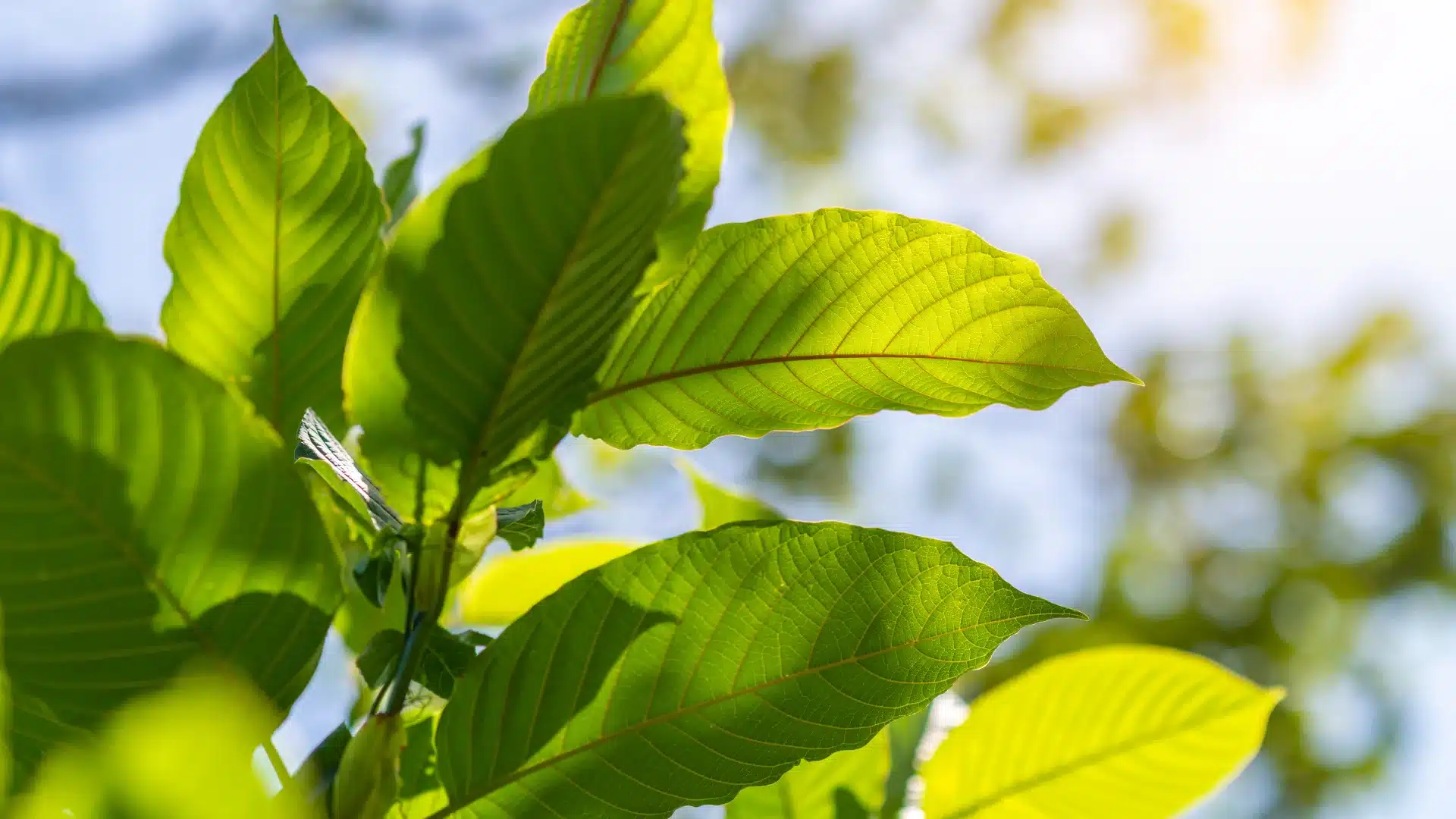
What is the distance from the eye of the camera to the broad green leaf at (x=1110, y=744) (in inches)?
24.6

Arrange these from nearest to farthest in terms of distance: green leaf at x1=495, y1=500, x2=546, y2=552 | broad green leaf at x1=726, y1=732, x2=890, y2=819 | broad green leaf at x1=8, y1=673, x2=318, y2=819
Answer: broad green leaf at x1=8, y1=673, x2=318, y2=819, green leaf at x1=495, y1=500, x2=546, y2=552, broad green leaf at x1=726, y1=732, x2=890, y2=819

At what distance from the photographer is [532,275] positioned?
1.12ft

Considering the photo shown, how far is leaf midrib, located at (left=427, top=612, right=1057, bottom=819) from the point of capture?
0.39m

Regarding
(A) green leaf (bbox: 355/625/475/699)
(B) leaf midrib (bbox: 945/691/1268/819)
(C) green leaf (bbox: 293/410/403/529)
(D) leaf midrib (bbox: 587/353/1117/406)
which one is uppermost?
(D) leaf midrib (bbox: 587/353/1117/406)

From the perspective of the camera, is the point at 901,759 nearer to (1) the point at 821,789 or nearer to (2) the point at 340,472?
(1) the point at 821,789

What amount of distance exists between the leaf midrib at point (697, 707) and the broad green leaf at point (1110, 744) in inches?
10.6

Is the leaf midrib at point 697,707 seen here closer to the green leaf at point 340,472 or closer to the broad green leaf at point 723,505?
the green leaf at point 340,472

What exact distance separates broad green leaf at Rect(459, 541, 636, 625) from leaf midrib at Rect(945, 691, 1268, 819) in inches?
13.4

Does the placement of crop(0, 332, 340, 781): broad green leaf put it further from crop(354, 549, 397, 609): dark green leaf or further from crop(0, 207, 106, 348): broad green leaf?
crop(0, 207, 106, 348): broad green leaf

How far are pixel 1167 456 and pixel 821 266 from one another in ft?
22.6

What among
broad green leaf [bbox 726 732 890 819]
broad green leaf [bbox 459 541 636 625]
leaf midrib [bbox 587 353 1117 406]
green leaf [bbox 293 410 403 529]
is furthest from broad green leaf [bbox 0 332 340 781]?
broad green leaf [bbox 459 541 636 625]

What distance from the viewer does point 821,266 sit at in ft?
1.43

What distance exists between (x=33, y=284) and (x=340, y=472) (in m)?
0.23

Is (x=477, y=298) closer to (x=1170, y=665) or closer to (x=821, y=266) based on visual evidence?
(x=821, y=266)
